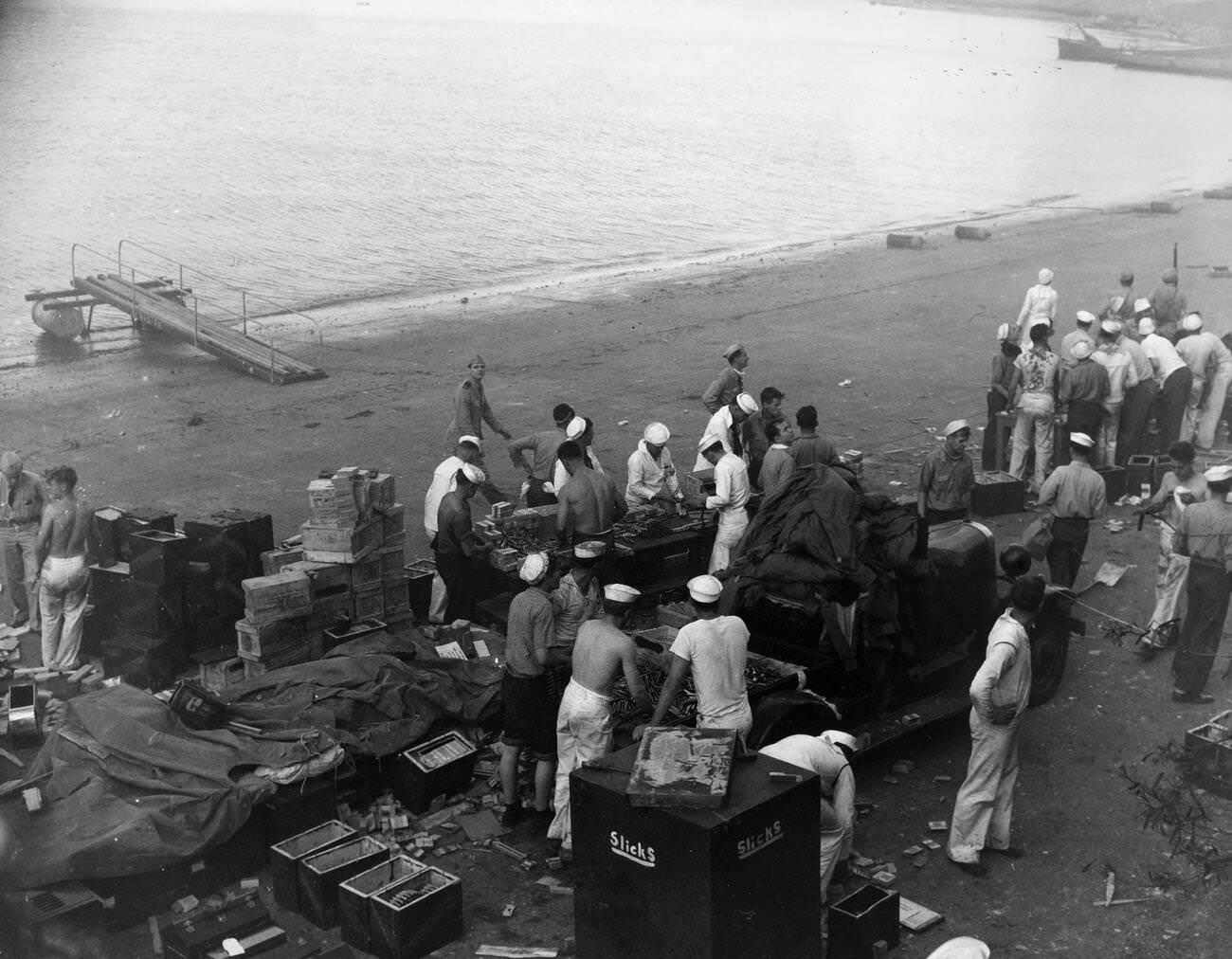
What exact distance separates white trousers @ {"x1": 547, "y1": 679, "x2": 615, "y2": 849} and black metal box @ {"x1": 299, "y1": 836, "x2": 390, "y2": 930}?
1126 millimetres

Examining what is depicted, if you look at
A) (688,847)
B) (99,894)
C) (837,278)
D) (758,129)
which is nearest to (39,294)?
(837,278)

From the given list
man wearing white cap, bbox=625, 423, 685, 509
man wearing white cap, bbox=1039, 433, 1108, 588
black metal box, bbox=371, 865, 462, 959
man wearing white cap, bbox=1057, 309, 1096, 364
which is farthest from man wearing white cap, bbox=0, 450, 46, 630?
man wearing white cap, bbox=1057, 309, 1096, 364

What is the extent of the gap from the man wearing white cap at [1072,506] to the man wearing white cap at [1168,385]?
13.1ft

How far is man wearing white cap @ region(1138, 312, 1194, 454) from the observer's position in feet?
51.8

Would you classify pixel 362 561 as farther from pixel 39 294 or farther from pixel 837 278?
pixel 837 278

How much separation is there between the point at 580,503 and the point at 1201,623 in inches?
201

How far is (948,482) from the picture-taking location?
1340 centimetres

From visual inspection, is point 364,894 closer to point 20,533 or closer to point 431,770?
point 431,770

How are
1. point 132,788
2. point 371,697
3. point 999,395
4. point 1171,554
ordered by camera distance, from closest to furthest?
point 132,788 → point 371,697 → point 1171,554 → point 999,395

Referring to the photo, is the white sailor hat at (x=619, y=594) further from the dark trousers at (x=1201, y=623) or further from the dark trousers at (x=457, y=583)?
the dark trousers at (x=1201, y=623)

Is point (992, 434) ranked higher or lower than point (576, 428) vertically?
lower

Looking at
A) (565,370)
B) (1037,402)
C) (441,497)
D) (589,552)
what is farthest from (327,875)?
(565,370)

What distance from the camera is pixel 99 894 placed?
7859 millimetres

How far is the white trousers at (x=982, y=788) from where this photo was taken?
8609 mm
